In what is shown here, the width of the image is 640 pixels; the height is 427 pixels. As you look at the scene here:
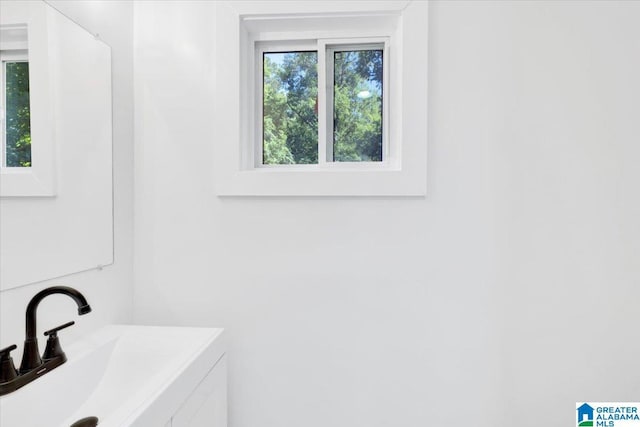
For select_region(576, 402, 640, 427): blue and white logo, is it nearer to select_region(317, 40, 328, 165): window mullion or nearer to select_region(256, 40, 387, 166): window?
select_region(256, 40, 387, 166): window

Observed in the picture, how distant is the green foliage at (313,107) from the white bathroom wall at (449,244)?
224 mm

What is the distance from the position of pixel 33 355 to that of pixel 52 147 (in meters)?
0.54

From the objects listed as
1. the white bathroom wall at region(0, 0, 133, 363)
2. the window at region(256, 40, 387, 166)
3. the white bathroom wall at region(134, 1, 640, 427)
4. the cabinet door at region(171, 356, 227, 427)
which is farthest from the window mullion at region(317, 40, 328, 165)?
the cabinet door at region(171, 356, 227, 427)

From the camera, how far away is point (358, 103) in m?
1.40

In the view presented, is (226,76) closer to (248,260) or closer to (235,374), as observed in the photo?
→ (248,260)

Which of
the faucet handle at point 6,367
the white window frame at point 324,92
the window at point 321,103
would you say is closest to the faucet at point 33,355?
the faucet handle at point 6,367

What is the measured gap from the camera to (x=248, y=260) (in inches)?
52.2

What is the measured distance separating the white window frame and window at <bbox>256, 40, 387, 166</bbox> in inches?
1.1

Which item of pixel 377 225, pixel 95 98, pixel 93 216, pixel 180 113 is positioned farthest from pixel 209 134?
pixel 377 225

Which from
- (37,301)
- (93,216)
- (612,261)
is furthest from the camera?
(612,261)

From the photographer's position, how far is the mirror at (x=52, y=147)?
84 centimetres

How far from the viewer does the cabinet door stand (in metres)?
0.88

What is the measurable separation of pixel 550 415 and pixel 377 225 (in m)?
0.92

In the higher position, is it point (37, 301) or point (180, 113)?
point (180, 113)
